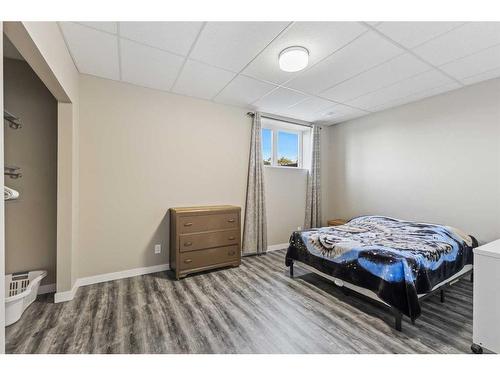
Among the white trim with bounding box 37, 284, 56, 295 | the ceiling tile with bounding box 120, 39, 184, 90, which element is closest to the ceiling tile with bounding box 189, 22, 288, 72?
the ceiling tile with bounding box 120, 39, 184, 90

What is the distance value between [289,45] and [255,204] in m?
2.29

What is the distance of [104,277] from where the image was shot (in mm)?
2598

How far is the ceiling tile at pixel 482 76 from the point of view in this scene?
7.95 feet

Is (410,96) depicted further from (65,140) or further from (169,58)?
(65,140)

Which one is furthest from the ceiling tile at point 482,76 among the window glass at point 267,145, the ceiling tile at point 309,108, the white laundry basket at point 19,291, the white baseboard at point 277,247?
the white laundry basket at point 19,291

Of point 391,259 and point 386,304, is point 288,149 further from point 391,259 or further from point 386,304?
point 386,304

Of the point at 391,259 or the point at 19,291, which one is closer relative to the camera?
the point at 391,259

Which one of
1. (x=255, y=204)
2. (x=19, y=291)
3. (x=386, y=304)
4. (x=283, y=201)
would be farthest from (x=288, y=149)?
(x=19, y=291)

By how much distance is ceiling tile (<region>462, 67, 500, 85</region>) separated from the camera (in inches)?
95.4

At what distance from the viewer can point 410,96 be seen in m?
3.09

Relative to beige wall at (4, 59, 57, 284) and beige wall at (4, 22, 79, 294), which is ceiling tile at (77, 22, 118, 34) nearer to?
beige wall at (4, 22, 79, 294)

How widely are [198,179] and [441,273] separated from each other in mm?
2947

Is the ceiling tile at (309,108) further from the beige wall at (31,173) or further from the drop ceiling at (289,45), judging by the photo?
the beige wall at (31,173)

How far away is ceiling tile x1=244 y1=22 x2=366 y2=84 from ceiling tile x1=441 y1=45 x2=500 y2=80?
1.30 metres
